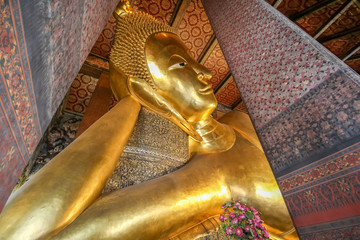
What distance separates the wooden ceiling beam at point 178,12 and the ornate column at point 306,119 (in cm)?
166

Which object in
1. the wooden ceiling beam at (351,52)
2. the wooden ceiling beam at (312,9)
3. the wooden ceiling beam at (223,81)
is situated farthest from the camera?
the wooden ceiling beam at (223,81)

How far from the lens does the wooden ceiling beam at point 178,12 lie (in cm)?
270

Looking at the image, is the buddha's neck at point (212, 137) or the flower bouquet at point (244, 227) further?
the buddha's neck at point (212, 137)

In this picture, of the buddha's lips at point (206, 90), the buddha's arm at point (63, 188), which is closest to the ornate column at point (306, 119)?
the buddha's lips at point (206, 90)

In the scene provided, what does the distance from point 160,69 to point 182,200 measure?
1142 millimetres

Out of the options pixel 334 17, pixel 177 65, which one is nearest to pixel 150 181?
pixel 177 65

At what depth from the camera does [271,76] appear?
1.13 metres

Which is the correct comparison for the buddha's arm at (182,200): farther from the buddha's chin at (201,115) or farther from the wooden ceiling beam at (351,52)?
the wooden ceiling beam at (351,52)

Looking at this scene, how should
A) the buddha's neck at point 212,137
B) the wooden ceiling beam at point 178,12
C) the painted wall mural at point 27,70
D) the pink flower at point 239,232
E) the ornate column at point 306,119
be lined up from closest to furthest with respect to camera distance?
the painted wall mural at point 27,70
the ornate column at point 306,119
the pink flower at point 239,232
the buddha's neck at point 212,137
the wooden ceiling beam at point 178,12

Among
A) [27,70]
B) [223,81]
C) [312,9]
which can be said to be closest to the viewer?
[27,70]

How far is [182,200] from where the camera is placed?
1.19m

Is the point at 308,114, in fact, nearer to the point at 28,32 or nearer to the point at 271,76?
the point at 271,76

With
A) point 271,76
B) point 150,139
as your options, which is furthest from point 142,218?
point 271,76

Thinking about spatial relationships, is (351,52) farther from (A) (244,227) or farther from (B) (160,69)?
(A) (244,227)
